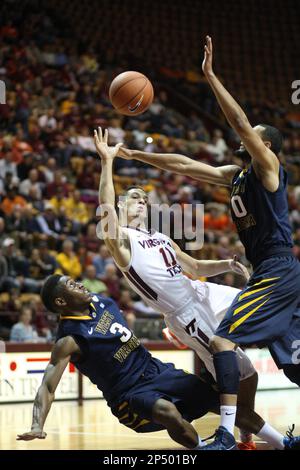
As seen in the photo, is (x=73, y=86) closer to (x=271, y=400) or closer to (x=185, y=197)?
(x=185, y=197)

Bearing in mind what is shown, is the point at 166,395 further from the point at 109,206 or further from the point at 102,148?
the point at 102,148

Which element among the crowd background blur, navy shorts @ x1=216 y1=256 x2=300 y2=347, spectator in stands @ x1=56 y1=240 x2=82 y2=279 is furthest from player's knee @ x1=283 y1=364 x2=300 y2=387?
spectator in stands @ x1=56 y1=240 x2=82 y2=279

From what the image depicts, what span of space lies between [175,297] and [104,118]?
34.8 ft

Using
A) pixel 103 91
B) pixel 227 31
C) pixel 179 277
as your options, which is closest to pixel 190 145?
pixel 103 91

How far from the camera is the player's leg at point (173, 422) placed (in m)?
5.29

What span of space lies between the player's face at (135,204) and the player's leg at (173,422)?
5.17ft

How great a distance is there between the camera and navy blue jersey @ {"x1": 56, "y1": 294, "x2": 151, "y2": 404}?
216 inches

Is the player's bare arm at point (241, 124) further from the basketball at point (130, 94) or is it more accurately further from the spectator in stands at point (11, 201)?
the spectator in stands at point (11, 201)

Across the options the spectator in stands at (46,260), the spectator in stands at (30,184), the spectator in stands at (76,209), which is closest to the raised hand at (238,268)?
the spectator in stands at (46,260)

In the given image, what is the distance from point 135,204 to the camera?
20.7 ft

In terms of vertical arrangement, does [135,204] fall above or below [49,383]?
above

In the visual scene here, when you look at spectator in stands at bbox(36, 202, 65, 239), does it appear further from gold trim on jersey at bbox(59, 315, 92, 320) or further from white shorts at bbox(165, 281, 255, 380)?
gold trim on jersey at bbox(59, 315, 92, 320)

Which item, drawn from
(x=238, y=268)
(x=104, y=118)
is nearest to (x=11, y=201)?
(x=104, y=118)

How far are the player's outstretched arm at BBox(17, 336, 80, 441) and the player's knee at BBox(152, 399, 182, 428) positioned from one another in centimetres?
65
